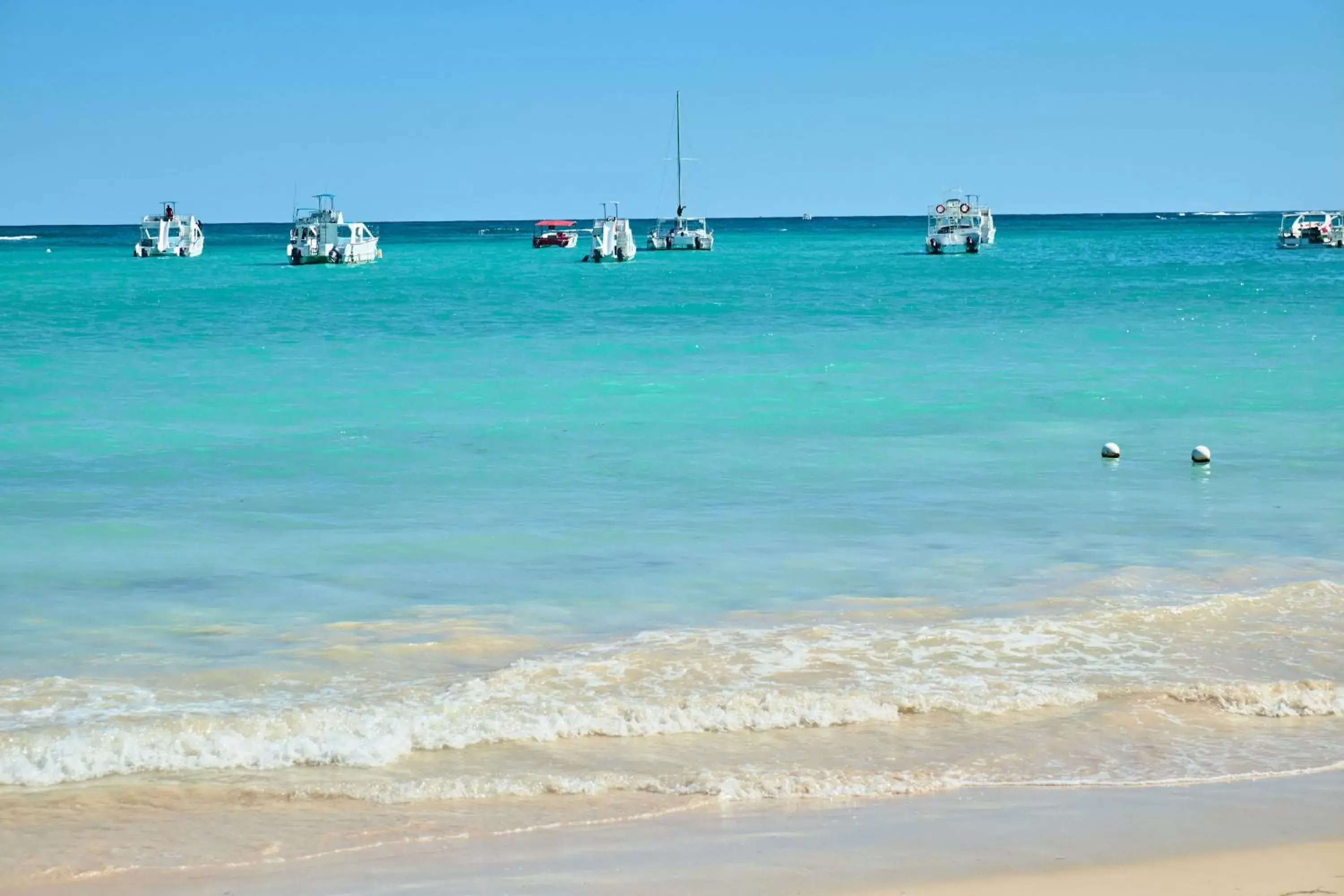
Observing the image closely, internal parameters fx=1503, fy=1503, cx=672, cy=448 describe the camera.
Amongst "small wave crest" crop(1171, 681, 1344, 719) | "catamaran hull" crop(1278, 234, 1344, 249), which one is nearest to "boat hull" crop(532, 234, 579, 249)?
"catamaran hull" crop(1278, 234, 1344, 249)

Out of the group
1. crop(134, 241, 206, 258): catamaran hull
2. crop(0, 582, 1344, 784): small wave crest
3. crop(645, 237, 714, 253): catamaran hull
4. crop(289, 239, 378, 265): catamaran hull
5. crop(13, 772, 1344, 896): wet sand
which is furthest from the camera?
crop(645, 237, 714, 253): catamaran hull

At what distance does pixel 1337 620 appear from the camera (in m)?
9.88

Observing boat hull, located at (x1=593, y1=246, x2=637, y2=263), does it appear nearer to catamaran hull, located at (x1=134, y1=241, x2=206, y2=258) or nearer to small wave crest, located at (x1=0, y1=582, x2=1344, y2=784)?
catamaran hull, located at (x1=134, y1=241, x2=206, y2=258)

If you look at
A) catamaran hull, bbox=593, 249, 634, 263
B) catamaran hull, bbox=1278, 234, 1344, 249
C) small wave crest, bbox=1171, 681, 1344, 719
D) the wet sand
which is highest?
catamaran hull, bbox=1278, 234, 1344, 249

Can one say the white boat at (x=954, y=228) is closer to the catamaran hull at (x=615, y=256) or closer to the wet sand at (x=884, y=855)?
the catamaran hull at (x=615, y=256)

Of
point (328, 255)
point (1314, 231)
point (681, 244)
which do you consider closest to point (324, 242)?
point (328, 255)

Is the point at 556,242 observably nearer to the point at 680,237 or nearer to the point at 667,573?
the point at 680,237

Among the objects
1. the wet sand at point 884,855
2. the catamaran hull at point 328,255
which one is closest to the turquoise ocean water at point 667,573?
the wet sand at point 884,855

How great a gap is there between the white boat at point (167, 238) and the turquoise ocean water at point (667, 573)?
2813 inches

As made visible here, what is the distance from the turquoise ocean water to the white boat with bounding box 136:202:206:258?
71.4m

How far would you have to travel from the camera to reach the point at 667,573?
11352 mm

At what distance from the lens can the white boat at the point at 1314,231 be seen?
87.0 m

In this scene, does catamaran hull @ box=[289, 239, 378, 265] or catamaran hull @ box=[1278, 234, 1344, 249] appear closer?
catamaran hull @ box=[289, 239, 378, 265]

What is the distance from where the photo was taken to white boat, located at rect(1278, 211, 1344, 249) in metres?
87.0
